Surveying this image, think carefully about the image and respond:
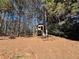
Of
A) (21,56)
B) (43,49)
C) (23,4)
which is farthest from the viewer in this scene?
(23,4)

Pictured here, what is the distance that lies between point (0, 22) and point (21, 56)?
34.3 ft

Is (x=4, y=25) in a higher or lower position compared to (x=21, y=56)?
higher

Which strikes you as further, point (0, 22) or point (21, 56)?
point (0, 22)

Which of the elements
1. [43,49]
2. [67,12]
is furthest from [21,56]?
[67,12]

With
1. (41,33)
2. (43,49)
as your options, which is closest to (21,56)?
(43,49)

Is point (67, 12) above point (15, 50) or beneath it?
above

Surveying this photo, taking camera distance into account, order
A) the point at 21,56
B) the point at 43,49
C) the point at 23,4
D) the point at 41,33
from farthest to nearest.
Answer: the point at 23,4 < the point at 41,33 < the point at 43,49 < the point at 21,56

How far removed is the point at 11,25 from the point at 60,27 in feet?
15.0

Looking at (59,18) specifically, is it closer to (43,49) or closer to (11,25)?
(11,25)

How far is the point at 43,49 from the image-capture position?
11.3m

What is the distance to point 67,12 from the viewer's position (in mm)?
18625

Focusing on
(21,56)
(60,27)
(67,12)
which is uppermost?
(67,12)

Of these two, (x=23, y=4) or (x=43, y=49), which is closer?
(x=43, y=49)

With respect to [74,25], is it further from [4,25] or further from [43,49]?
[43,49]
